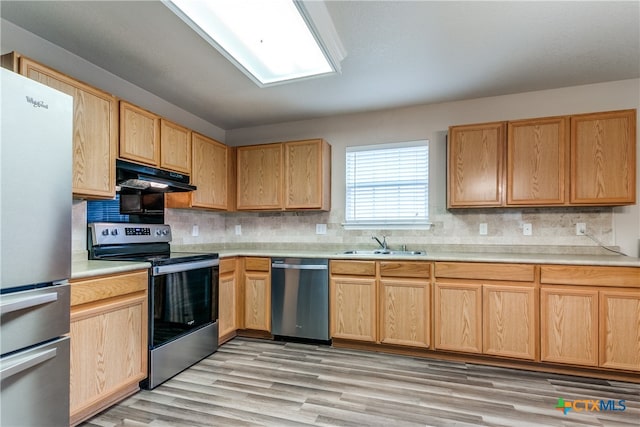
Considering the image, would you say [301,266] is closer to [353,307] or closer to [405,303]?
[353,307]

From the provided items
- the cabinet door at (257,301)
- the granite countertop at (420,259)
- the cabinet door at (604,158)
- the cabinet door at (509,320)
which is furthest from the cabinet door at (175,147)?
the cabinet door at (604,158)

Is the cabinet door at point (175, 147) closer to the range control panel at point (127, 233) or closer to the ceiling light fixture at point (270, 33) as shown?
the range control panel at point (127, 233)

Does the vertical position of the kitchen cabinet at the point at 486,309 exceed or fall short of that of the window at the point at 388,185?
it falls short

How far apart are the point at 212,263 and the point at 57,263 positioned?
1498 millimetres

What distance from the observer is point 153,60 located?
2529 mm

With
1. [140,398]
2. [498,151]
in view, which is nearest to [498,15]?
[498,151]

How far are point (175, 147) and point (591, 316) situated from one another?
372 centimetres

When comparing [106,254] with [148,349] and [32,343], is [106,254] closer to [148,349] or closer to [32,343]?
[148,349]

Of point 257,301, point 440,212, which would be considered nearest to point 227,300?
point 257,301

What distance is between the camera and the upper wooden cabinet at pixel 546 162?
106 inches

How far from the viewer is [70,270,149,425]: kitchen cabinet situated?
185 cm

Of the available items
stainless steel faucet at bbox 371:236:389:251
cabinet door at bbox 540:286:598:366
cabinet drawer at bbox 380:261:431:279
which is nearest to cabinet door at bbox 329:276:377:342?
cabinet drawer at bbox 380:261:431:279

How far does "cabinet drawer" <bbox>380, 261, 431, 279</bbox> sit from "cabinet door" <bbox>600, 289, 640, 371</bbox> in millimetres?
1264

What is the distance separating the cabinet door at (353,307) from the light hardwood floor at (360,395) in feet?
0.77
